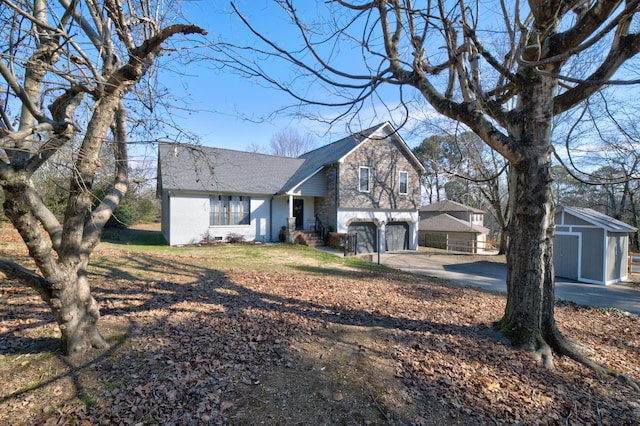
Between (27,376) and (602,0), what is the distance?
23.6 ft

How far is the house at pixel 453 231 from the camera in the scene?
77.6ft

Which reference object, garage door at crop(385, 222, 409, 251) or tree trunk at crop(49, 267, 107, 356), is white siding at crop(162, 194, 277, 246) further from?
tree trunk at crop(49, 267, 107, 356)

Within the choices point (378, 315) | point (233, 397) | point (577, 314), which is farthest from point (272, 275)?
point (577, 314)

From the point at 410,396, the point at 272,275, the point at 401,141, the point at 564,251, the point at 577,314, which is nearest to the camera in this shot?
the point at 410,396

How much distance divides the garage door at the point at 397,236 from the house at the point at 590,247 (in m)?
8.15

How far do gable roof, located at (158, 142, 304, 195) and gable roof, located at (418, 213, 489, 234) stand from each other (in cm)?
1386

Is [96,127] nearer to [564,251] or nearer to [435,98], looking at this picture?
[435,98]

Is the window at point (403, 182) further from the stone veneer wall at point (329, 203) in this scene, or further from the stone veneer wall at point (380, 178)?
the stone veneer wall at point (329, 203)

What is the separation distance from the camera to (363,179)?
1758 centimetres

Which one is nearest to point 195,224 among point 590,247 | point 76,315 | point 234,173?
point 234,173

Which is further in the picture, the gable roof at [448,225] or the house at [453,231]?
the gable roof at [448,225]

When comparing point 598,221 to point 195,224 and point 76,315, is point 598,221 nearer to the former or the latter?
point 76,315

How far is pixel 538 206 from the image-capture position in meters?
3.77

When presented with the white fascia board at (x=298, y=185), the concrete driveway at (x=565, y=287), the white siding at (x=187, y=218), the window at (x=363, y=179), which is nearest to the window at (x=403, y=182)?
the window at (x=363, y=179)
